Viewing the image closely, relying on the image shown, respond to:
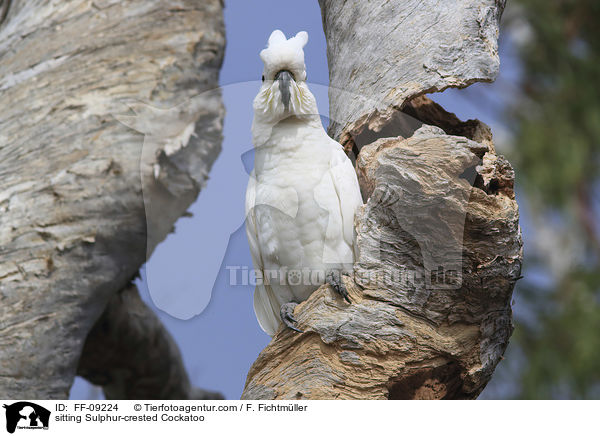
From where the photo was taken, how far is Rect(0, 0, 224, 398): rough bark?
183 cm

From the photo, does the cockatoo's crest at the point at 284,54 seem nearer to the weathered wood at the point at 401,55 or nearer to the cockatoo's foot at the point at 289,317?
the weathered wood at the point at 401,55

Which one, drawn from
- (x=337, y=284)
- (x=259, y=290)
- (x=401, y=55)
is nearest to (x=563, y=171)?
(x=401, y=55)

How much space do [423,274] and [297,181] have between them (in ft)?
1.60

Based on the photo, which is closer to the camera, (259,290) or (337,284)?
(337,284)

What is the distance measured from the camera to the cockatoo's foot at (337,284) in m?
1.81

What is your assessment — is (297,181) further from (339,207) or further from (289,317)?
(289,317)

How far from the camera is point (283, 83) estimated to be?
1.96 meters

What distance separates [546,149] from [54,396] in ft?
13.4

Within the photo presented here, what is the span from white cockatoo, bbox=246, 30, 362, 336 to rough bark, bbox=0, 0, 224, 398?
0.59 ft

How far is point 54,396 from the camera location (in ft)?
6.03

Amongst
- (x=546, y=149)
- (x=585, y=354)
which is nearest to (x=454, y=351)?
(x=585, y=354)

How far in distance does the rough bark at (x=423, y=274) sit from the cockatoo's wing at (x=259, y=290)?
33cm

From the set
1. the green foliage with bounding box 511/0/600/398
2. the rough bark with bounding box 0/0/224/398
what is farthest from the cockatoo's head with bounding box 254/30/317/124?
the green foliage with bounding box 511/0/600/398

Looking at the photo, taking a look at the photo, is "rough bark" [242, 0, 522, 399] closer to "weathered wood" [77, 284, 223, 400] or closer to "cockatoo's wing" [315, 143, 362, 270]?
"cockatoo's wing" [315, 143, 362, 270]
